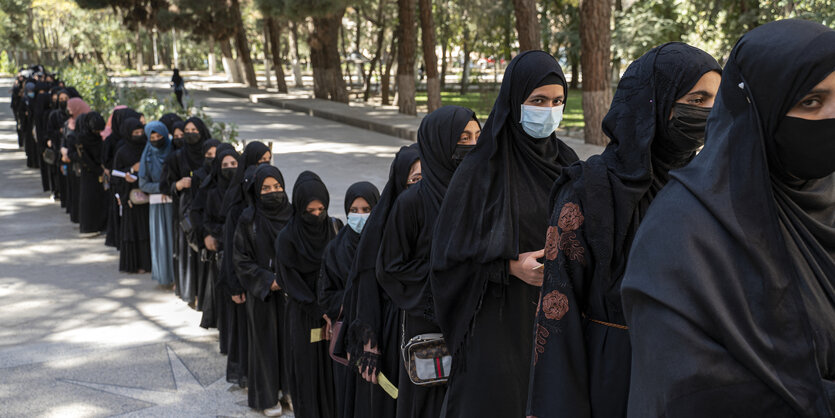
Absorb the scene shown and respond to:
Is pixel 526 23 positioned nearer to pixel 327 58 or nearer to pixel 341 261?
pixel 341 261

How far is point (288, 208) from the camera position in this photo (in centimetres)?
509

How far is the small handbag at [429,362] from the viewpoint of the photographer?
302 centimetres

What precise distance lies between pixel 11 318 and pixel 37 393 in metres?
1.97

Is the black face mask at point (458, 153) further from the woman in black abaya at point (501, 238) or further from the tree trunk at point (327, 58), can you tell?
the tree trunk at point (327, 58)

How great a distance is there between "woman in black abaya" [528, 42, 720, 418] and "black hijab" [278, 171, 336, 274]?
261cm

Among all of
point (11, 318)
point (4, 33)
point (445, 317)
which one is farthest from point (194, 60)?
point (445, 317)

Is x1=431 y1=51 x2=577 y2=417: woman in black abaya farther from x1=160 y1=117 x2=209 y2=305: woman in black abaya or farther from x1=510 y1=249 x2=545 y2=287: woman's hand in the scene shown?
x1=160 y1=117 x2=209 y2=305: woman in black abaya

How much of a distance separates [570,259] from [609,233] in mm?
110

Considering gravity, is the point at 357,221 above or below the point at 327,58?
below

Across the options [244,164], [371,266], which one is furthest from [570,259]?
[244,164]

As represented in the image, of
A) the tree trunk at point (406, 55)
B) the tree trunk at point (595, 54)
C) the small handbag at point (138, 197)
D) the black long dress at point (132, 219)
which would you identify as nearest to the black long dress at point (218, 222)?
the small handbag at point (138, 197)

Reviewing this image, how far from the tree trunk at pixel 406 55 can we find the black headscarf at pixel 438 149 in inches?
654

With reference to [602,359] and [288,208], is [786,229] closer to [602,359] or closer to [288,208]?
[602,359]

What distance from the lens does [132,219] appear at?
8.55 m
